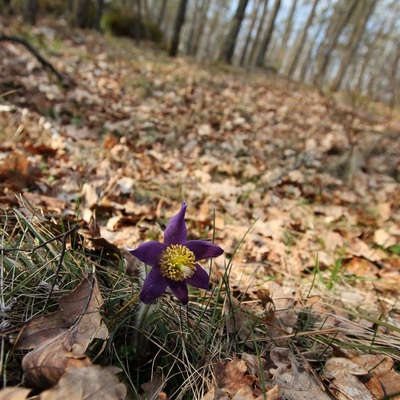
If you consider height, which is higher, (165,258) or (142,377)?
(165,258)

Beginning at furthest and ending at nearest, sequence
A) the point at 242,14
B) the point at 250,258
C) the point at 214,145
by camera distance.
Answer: the point at 242,14 < the point at 214,145 < the point at 250,258

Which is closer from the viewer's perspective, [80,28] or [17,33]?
[17,33]

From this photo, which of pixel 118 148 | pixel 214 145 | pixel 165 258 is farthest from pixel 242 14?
pixel 165 258

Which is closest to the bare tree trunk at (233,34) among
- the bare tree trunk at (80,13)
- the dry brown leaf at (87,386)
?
the bare tree trunk at (80,13)

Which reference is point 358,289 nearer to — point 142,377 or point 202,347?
point 202,347

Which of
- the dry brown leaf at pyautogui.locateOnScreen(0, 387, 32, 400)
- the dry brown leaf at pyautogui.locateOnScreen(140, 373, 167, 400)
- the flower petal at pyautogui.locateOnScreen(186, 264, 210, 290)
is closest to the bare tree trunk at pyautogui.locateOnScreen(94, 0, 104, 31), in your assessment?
the flower petal at pyautogui.locateOnScreen(186, 264, 210, 290)

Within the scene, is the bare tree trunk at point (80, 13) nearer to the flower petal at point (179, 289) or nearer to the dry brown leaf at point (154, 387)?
the flower petal at point (179, 289)

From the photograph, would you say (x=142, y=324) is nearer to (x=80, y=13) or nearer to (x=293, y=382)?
(x=293, y=382)
